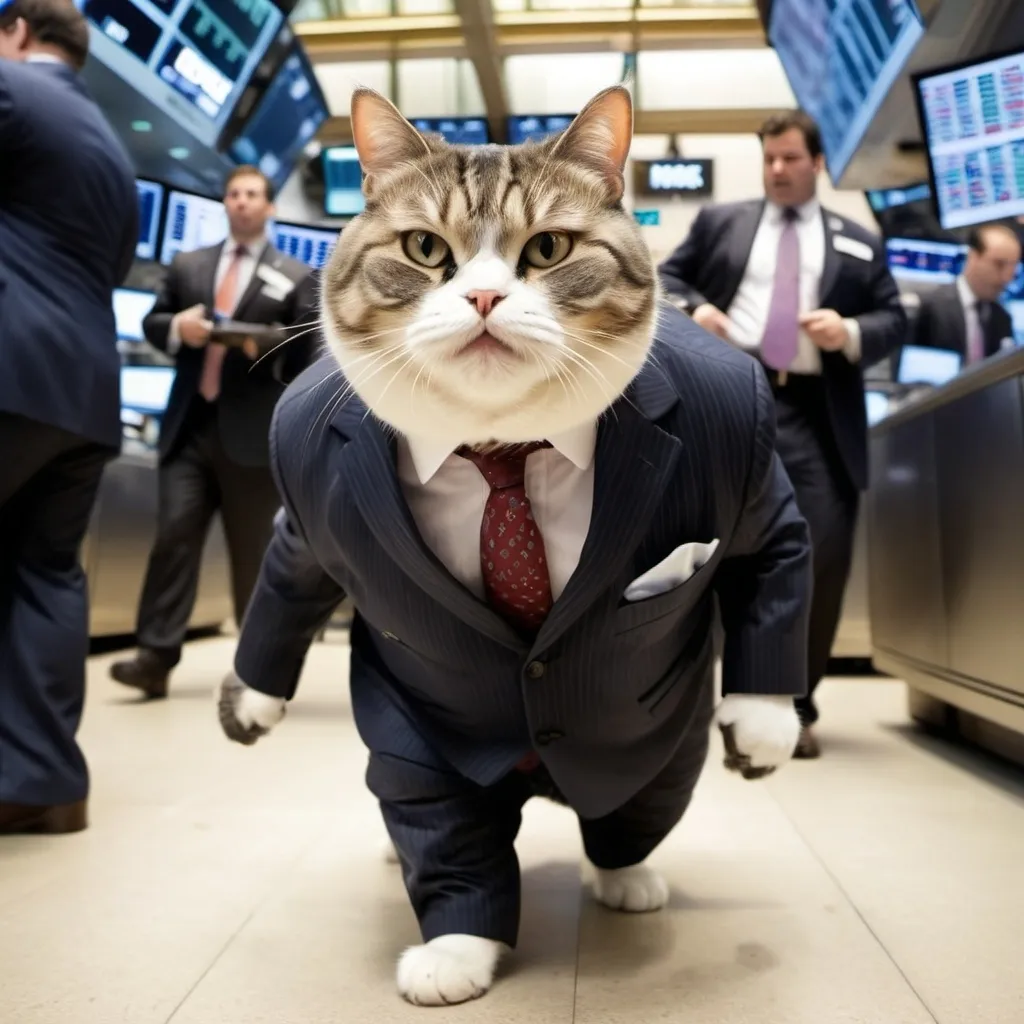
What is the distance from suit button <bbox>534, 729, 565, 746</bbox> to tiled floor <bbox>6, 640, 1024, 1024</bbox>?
25 centimetres

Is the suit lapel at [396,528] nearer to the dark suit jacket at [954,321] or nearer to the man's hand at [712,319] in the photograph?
the man's hand at [712,319]

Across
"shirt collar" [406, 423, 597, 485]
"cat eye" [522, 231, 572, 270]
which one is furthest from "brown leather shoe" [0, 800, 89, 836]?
"cat eye" [522, 231, 572, 270]

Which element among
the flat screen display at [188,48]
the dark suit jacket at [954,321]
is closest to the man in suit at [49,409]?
the flat screen display at [188,48]

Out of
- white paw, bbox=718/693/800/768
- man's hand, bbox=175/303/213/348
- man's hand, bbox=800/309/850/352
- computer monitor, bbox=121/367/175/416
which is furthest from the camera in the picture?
computer monitor, bbox=121/367/175/416

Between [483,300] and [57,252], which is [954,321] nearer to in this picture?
[57,252]

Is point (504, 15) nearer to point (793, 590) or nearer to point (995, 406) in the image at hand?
point (995, 406)

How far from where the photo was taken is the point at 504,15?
15.3ft

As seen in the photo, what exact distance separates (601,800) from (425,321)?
1.92 feet

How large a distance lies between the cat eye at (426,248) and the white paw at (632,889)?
828 mm

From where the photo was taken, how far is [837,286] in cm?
234

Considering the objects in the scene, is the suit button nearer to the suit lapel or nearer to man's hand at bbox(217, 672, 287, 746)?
the suit lapel

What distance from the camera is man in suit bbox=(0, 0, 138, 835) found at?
4.99 ft

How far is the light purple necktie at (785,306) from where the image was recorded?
2.23 metres

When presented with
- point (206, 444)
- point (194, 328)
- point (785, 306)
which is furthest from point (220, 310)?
point (785, 306)
